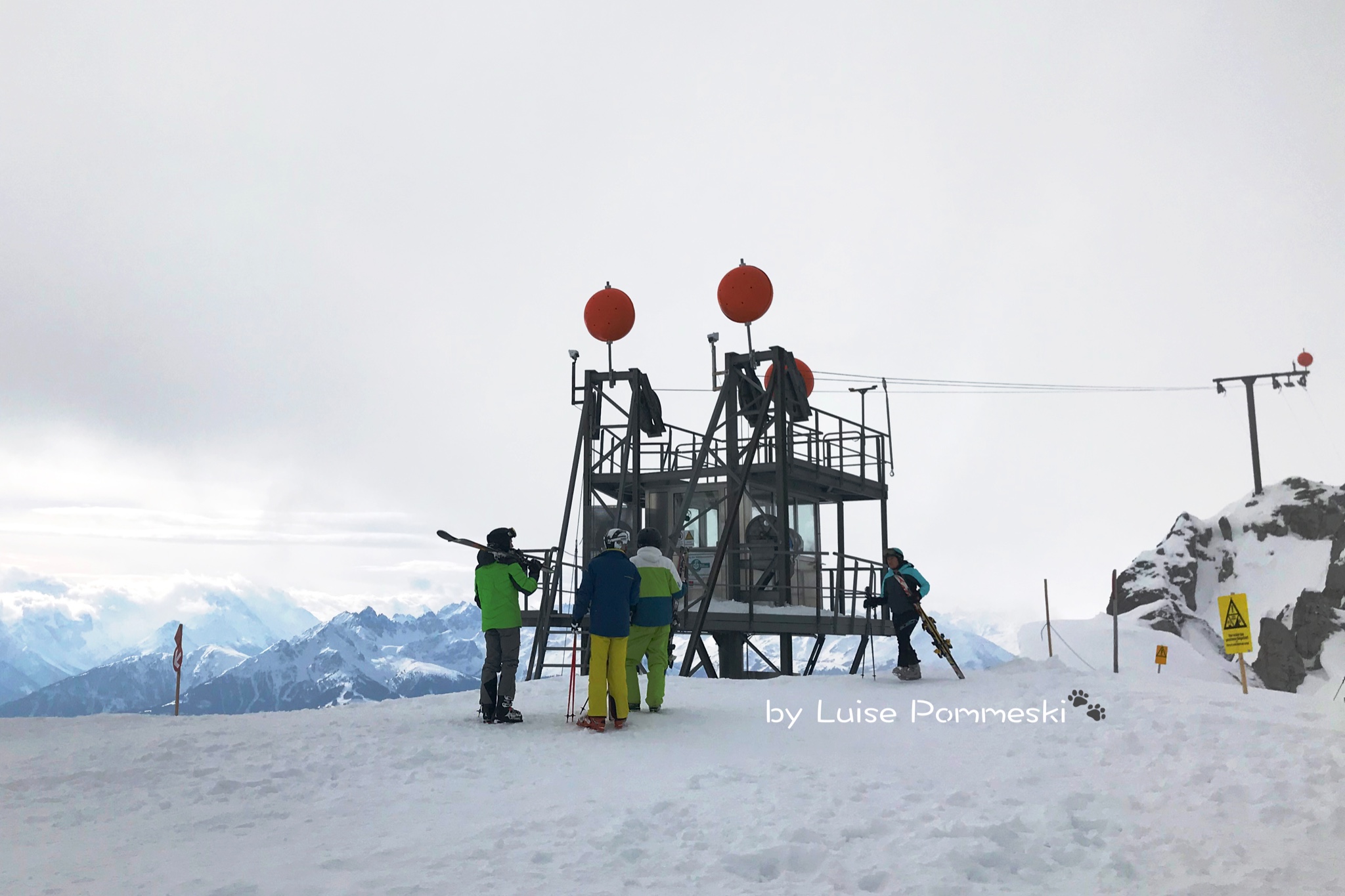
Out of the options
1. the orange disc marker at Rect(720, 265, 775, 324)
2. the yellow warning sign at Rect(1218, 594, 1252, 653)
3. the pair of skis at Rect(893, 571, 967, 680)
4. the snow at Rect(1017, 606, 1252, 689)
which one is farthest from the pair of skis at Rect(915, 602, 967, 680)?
Answer: the snow at Rect(1017, 606, 1252, 689)

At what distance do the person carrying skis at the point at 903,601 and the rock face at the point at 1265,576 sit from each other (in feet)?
126

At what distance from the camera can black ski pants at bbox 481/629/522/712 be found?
9266mm

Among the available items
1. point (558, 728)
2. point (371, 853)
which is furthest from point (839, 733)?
point (371, 853)

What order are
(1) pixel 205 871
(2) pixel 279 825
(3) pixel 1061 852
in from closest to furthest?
(1) pixel 205 871
(3) pixel 1061 852
(2) pixel 279 825

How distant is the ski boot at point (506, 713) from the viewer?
9.22m

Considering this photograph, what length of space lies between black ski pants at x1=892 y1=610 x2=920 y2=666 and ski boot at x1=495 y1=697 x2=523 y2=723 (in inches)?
201

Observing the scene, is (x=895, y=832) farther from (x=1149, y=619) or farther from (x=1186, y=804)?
(x=1149, y=619)

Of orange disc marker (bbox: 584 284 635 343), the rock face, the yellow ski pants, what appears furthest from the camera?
the rock face

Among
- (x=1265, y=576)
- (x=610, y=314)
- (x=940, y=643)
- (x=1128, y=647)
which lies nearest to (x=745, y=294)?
(x=610, y=314)

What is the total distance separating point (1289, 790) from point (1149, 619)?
1737 inches

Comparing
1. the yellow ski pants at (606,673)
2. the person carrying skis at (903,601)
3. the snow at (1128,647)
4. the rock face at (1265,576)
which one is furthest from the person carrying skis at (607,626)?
the rock face at (1265,576)

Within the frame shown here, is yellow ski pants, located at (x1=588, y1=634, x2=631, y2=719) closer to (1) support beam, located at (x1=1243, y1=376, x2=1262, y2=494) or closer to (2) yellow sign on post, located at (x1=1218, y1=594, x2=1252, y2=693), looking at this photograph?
(2) yellow sign on post, located at (x1=1218, y1=594, x2=1252, y2=693)

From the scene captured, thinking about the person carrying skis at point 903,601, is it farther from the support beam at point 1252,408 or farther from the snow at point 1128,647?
the support beam at point 1252,408

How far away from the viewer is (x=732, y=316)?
2102 cm
